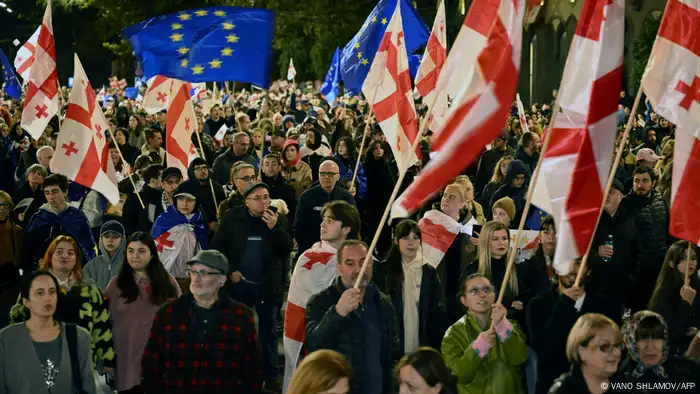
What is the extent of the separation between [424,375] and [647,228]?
6396mm

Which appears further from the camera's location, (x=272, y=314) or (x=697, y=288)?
(x=272, y=314)

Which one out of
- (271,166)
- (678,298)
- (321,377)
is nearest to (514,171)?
(271,166)

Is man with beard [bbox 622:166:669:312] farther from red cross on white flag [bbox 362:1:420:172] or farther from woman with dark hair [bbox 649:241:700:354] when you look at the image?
red cross on white flag [bbox 362:1:420:172]

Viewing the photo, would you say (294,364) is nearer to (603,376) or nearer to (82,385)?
(82,385)

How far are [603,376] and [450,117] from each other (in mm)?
1674

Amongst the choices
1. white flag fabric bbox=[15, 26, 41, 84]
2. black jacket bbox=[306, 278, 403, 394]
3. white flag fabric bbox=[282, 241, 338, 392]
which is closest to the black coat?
black jacket bbox=[306, 278, 403, 394]

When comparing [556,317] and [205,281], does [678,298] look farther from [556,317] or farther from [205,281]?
[205,281]

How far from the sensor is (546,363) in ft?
25.3

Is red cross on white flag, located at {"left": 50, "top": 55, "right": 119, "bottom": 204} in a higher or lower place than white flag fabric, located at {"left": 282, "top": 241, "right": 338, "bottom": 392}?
higher

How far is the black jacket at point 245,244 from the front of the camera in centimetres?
1076

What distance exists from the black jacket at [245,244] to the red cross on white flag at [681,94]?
3931mm

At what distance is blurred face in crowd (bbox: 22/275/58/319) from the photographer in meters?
7.26

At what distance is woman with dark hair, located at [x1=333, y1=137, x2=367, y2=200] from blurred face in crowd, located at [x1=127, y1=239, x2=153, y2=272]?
21.0 feet

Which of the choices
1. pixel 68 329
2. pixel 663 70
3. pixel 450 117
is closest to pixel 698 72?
pixel 663 70
